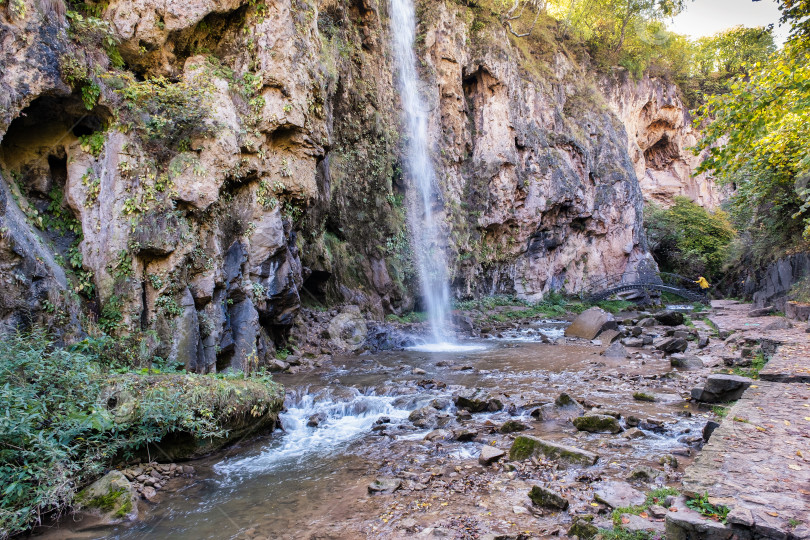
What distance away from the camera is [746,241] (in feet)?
62.5

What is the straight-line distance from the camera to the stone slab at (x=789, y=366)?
5520mm

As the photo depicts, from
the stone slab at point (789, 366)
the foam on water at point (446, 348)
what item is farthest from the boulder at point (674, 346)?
the foam on water at point (446, 348)

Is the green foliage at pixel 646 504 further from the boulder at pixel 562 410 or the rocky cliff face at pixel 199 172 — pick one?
the rocky cliff face at pixel 199 172

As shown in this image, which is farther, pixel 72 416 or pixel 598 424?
pixel 598 424

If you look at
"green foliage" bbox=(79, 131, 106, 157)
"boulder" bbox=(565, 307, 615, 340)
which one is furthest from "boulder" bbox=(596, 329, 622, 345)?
"green foliage" bbox=(79, 131, 106, 157)

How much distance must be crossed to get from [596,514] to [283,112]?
9682mm

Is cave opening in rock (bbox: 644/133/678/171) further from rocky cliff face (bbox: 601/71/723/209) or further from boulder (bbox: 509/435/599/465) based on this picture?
boulder (bbox: 509/435/599/465)

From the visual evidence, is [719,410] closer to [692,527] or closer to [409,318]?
[692,527]

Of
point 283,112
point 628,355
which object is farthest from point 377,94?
point 628,355

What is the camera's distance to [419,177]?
63.8 ft

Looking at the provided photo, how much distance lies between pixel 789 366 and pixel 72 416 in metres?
9.07

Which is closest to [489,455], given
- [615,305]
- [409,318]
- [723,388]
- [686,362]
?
[723,388]

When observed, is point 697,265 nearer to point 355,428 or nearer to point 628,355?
point 628,355

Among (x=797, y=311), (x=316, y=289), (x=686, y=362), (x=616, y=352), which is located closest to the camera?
(x=686, y=362)
